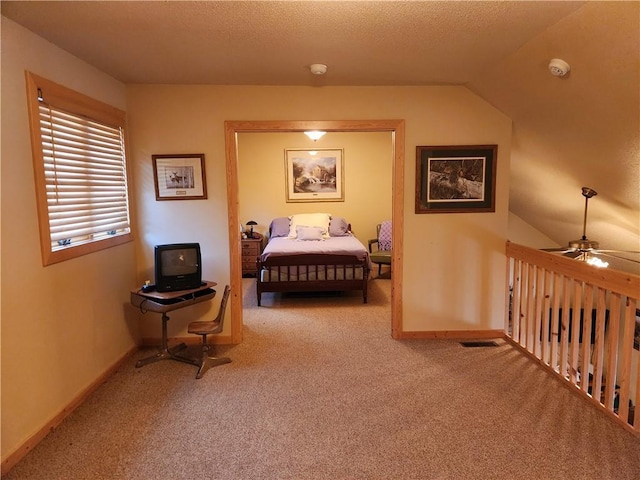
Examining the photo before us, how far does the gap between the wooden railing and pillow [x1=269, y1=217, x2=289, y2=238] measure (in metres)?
3.63

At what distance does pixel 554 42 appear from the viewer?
216 centimetres

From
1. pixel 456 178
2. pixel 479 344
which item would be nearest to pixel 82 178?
pixel 456 178

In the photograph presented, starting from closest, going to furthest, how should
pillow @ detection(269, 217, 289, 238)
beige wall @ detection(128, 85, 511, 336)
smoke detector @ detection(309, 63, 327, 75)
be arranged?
smoke detector @ detection(309, 63, 327, 75) → beige wall @ detection(128, 85, 511, 336) → pillow @ detection(269, 217, 289, 238)

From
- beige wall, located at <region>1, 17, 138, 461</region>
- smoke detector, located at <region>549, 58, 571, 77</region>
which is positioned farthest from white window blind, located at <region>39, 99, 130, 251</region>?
smoke detector, located at <region>549, 58, 571, 77</region>

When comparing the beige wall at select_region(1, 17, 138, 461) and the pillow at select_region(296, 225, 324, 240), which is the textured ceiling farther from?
the pillow at select_region(296, 225, 324, 240)

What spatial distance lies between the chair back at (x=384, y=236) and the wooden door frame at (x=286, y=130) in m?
2.91

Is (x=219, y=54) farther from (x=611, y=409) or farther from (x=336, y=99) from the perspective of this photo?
(x=611, y=409)

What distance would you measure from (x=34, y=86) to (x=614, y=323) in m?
3.66

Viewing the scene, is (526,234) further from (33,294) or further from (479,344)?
(33,294)

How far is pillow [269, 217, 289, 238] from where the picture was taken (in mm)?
6383

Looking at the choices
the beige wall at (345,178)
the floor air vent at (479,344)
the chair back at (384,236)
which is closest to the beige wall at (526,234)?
the chair back at (384,236)

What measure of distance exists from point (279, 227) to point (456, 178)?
3.54m

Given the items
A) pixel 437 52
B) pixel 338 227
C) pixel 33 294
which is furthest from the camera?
pixel 338 227

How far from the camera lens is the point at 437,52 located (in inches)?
101
